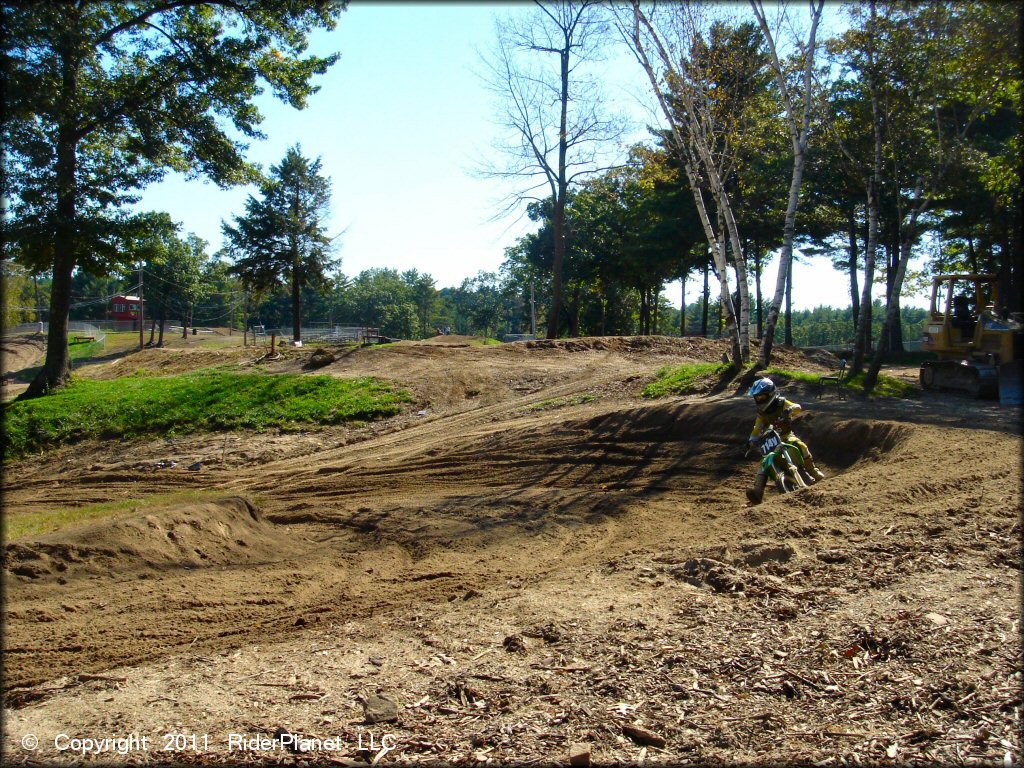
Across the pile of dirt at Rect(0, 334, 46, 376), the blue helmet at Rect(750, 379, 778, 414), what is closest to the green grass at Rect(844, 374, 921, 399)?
the blue helmet at Rect(750, 379, 778, 414)

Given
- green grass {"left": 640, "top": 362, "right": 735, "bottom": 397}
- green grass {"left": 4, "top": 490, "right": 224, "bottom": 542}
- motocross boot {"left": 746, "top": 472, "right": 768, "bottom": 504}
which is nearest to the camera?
motocross boot {"left": 746, "top": 472, "right": 768, "bottom": 504}

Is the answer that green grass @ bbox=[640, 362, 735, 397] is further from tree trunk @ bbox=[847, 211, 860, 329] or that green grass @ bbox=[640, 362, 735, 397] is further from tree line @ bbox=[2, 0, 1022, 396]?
tree trunk @ bbox=[847, 211, 860, 329]

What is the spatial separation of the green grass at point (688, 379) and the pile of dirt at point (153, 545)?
9.98 m

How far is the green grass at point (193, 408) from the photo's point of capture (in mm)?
18719

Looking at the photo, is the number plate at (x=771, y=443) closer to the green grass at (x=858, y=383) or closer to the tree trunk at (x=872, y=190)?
the green grass at (x=858, y=383)

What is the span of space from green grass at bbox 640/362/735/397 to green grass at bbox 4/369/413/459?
6.95 m

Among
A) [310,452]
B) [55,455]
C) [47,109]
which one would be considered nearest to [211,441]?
[310,452]

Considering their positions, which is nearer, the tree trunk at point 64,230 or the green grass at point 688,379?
the green grass at point 688,379

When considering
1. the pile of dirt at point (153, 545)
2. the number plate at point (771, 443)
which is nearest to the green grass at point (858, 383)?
the number plate at point (771, 443)

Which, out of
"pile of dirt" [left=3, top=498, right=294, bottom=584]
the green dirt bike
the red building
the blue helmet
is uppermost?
the red building

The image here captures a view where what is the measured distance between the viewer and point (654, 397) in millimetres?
17031


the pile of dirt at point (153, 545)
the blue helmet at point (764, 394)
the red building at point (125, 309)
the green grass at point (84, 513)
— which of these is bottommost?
the green grass at point (84, 513)

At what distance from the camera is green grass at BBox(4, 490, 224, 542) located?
1064 centimetres

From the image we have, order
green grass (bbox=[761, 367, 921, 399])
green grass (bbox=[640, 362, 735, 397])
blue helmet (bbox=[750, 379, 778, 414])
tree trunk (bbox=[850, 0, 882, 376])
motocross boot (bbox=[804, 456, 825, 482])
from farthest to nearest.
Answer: green grass (bbox=[640, 362, 735, 397]), tree trunk (bbox=[850, 0, 882, 376]), green grass (bbox=[761, 367, 921, 399]), motocross boot (bbox=[804, 456, 825, 482]), blue helmet (bbox=[750, 379, 778, 414])
